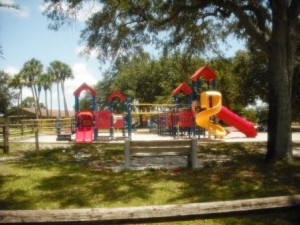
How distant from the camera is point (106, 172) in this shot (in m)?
9.87

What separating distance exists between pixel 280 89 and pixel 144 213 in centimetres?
917

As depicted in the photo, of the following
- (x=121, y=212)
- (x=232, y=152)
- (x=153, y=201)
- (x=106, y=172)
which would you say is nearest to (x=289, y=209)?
(x=121, y=212)

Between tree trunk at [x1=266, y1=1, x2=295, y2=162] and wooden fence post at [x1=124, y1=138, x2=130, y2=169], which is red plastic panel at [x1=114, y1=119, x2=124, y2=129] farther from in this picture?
wooden fence post at [x1=124, y1=138, x2=130, y2=169]

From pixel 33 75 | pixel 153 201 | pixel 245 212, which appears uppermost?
pixel 33 75

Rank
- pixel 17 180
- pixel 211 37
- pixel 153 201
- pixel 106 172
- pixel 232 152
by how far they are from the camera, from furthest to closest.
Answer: pixel 211 37 < pixel 232 152 < pixel 106 172 < pixel 17 180 < pixel 153 201

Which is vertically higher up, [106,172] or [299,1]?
[299,1]

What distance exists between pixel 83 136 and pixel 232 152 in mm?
10008

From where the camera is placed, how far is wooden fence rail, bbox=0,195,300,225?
2.92 metres

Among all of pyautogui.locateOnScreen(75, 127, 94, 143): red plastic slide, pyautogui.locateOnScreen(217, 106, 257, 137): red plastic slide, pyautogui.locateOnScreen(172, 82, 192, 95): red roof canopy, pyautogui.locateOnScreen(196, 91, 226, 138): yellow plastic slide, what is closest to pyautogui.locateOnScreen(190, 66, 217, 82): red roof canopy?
pyautogui.locateOnScreen(196, 91, 226, 138): yellow plastic slide

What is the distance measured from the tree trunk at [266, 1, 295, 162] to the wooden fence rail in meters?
8.21

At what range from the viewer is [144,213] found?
306cm

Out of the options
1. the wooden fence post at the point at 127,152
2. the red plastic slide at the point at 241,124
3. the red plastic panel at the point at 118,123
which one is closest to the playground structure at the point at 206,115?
the red plastic slide at the point at 241,124

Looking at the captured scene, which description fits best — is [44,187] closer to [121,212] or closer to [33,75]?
[121,212]

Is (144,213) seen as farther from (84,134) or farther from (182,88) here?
(182,88)
